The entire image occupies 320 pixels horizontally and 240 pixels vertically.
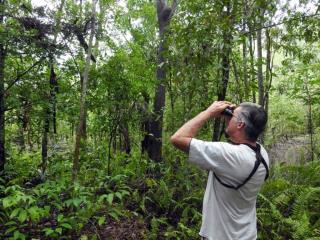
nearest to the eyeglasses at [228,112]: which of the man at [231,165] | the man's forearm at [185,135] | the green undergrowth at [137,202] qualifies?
the man at [231,165]

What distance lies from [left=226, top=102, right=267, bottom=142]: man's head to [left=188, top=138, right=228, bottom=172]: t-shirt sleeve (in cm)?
28

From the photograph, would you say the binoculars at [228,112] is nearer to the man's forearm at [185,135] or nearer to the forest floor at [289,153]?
the man's forearm at [185,135]

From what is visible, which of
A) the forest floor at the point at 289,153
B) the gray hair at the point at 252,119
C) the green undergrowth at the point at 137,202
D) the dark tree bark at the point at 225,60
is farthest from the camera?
the forest floor at the point at 289,153

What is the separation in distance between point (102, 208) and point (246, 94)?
324cm

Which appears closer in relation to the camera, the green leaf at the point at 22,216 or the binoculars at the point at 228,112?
the binoculars at the point at 228,112

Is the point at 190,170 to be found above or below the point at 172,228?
above

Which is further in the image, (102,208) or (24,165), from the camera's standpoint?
(24,165)

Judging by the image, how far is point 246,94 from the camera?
5852mm

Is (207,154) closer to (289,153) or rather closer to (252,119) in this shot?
(252,119)

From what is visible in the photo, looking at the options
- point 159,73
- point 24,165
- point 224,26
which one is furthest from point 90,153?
point 224,26

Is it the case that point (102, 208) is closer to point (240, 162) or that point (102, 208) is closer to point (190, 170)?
point (190, 170)

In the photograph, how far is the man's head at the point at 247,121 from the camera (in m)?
2.30

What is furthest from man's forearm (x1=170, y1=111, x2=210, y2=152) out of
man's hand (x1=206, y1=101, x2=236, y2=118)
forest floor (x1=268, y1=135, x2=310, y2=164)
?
forest floor (x1=268, y1=135, x2=310, y2=164)

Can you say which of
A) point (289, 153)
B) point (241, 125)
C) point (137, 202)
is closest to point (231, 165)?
point (241, 125)
